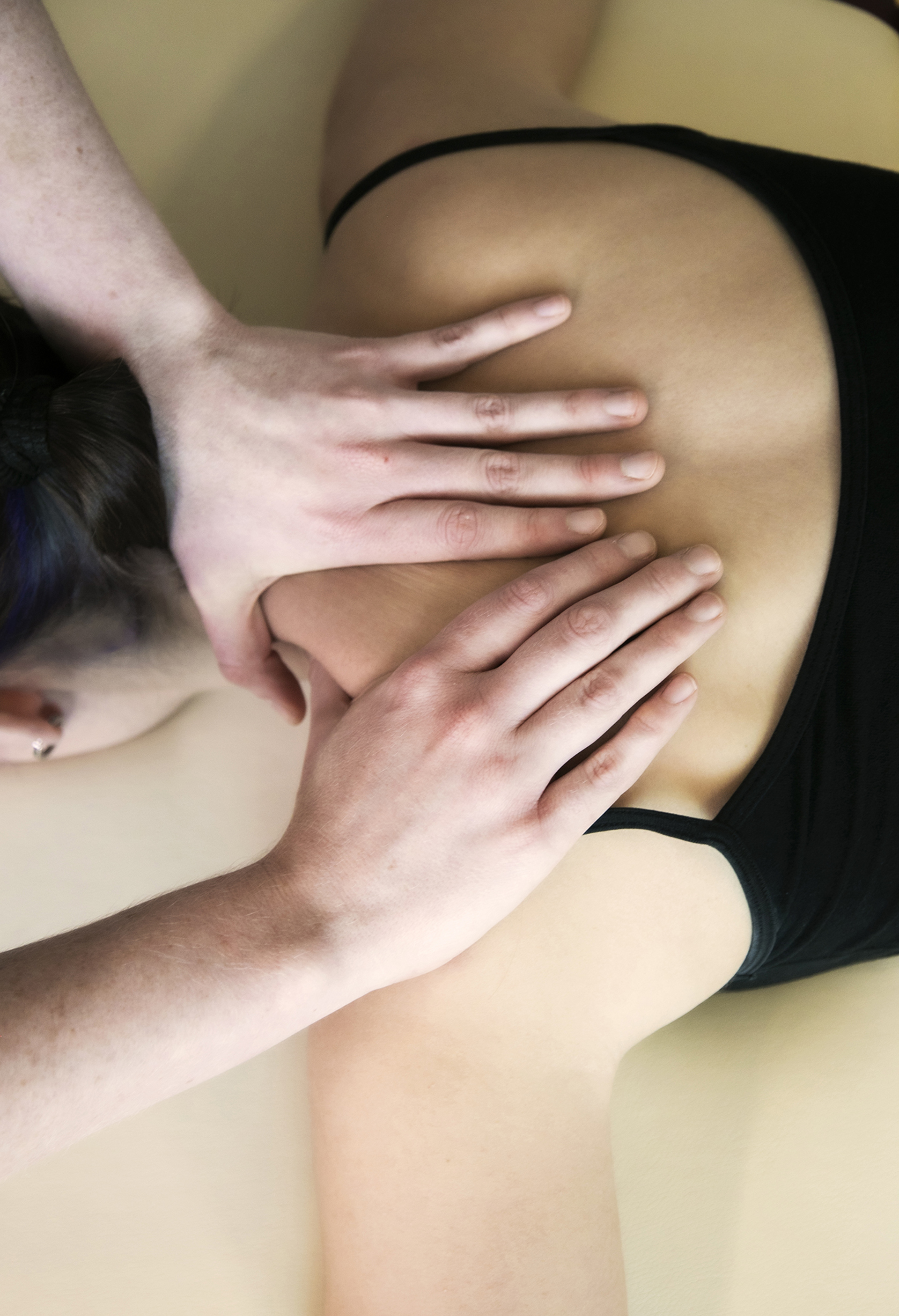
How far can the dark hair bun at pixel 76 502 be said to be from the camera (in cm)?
82

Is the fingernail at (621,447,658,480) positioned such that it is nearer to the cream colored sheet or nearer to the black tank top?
the black tank top

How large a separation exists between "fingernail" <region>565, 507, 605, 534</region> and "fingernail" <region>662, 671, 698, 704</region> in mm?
146

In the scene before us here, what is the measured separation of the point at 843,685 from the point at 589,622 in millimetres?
239

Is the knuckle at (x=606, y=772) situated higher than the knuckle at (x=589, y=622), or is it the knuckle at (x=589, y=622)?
the knuckle at (x=589, y=622)

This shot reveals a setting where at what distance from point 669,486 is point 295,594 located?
14.3 inches

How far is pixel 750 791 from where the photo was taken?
79cm

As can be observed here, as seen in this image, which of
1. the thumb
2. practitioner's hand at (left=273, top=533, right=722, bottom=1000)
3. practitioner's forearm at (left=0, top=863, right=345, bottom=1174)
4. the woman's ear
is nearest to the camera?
practitioner's forearm at (left=0, top=863, right=345, bottom=1174)

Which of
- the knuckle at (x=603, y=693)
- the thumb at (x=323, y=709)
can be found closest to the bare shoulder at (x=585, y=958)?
the knuckle at (x=603, y=693)

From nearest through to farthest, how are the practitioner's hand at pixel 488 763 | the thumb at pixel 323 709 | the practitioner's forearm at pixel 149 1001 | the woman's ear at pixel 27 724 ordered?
the practitioner's forearm at pixel 149 1001, the practitioner's hand at pixel 488 763, the thumb at pixel 323 709, the woman's ear at pixel 27 724

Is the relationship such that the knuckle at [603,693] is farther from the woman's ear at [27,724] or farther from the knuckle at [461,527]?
the woman's ear at [27,724]

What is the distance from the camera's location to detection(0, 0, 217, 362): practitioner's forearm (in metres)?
0.86

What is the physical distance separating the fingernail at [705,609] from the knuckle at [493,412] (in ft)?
0.73

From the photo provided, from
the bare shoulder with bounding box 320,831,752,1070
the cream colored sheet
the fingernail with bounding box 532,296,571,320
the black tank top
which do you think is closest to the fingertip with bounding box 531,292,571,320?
the fingernail with bounding box 532,296,571,320

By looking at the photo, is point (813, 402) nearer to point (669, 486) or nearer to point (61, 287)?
point (669, 486)
